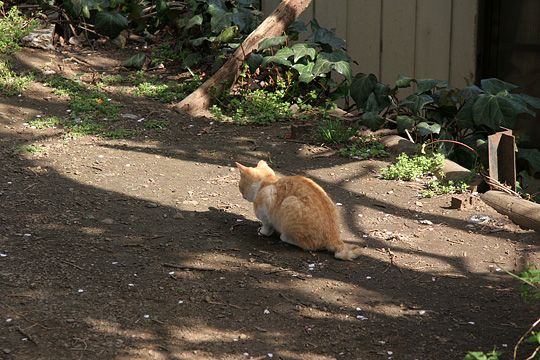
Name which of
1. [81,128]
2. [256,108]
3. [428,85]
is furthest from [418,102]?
[81,128]

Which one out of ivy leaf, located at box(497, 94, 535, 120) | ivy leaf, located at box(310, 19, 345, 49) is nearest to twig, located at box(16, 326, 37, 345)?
ivy leaf, located at box(497, 94, 535, 120)

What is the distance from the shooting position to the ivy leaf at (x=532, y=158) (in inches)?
296

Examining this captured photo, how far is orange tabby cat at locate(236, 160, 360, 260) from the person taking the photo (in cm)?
545

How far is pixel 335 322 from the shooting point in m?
4.65

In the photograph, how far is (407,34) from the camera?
932 cm

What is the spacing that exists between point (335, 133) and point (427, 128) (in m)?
0.83

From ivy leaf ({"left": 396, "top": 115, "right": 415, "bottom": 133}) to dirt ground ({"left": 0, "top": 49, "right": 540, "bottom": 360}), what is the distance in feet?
1.59

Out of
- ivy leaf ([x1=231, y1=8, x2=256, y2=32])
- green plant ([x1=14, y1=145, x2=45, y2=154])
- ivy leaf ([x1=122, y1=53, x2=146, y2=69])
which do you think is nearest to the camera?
green plant ([x1=14, y1=145, x2=45, y2=154])

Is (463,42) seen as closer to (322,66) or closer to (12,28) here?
(322,66)

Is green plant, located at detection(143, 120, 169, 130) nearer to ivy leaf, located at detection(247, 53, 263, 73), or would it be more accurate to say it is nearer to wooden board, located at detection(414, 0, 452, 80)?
ivy leaf, located at detection(247, 53, 263, 73)

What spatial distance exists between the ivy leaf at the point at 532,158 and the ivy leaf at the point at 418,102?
917 mm

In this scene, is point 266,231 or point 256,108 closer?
point 266,231

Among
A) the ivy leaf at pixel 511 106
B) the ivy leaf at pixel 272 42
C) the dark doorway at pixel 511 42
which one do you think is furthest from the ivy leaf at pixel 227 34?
the ivy leaf at pixel 511 106

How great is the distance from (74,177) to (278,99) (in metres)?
2.67
